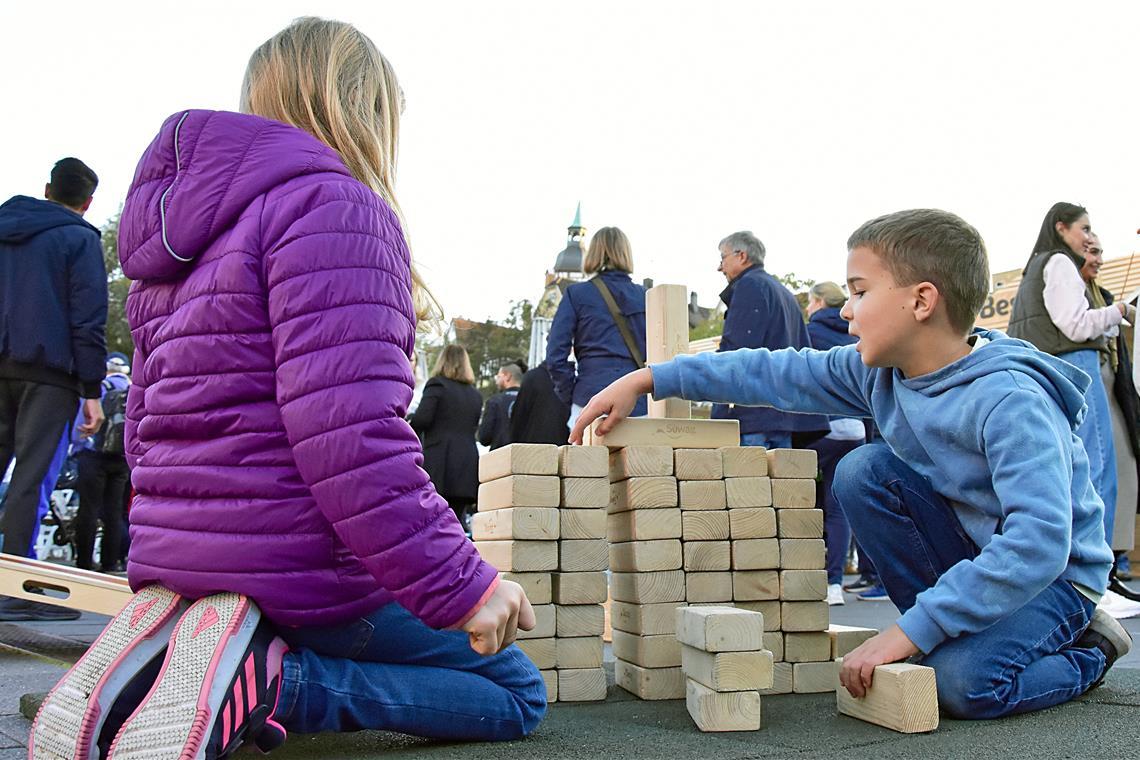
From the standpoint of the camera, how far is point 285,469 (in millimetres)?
1798

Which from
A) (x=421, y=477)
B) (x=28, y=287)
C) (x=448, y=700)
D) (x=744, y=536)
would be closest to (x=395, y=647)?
(x=448, y=700)

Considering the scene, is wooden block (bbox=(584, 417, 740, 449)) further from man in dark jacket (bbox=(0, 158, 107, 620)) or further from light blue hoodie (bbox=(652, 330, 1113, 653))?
man in dark jacket (bbox=(0, 158, 107, 620))

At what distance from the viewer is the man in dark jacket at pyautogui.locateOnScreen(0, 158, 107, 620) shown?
4230mm

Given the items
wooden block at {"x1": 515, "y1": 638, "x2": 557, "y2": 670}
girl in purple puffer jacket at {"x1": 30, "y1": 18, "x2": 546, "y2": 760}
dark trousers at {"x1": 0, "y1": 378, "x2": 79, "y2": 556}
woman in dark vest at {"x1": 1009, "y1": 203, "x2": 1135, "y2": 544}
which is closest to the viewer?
girl in purple puffer jacket at {"x1": 30, "y1": 18, "x2": 546, "y2": 760}

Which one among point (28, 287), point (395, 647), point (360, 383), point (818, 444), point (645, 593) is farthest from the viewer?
point (818, 444)

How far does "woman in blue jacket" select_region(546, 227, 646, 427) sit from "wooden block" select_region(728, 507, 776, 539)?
7.82 feet

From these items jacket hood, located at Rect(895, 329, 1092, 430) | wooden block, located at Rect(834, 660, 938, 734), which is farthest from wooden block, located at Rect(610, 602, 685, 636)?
jacket hood, located at Rect(895, 329, 1092, 430)

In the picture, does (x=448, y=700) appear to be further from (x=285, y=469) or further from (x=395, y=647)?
(x=285, y=469)

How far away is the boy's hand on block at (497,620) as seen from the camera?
5.86 feet

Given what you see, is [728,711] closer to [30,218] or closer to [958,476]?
[958,476]

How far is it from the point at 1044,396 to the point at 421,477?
1473 millimetres

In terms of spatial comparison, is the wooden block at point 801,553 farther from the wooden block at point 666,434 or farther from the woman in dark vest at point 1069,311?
the woman in dark vest at point 1069,311

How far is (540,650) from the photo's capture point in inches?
105

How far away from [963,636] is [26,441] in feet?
12.1
